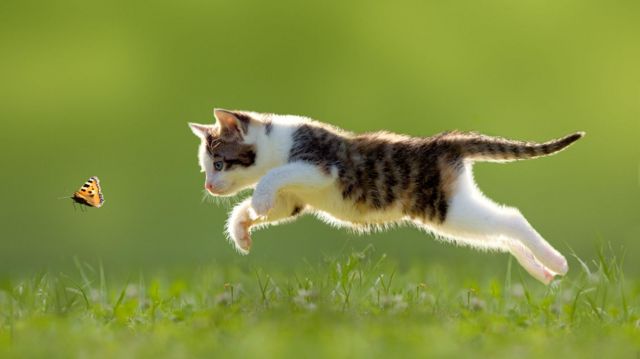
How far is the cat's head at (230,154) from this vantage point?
5820mm

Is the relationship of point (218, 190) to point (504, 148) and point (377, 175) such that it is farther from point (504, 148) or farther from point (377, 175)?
point (504, 148)

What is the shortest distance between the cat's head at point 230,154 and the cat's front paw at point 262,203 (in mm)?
467

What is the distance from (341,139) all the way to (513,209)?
1.21 meters

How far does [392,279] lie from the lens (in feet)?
19.5

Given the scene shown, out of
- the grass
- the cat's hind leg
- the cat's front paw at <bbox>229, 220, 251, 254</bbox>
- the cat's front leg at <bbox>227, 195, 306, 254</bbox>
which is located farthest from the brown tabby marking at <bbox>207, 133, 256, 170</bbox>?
the cat's hind leg

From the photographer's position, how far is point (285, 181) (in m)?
5.46

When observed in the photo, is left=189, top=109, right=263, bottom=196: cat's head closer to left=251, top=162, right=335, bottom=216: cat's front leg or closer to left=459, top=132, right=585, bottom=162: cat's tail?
left=251, top=162, right=335, bottom=216: cat's front leg

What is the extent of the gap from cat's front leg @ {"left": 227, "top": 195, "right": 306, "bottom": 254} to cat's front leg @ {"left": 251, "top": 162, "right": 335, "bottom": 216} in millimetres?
344

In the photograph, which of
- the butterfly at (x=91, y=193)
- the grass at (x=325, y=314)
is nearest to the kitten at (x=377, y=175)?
the grass at (x=325, y=314)

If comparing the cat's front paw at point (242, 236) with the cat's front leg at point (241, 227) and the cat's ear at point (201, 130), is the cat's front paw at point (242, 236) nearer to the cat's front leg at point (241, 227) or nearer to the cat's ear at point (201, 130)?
the cat's front leg at point (241, 227)

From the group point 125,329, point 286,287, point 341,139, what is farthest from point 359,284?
point 125,329

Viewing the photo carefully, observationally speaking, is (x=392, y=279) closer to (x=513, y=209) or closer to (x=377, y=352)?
(x=513, y=209)

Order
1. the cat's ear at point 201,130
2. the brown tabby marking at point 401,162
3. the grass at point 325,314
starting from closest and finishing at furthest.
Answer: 1. the grass at point 325,314
2. the brown tabby marking at point 401,162
3. the cat's ear at point 201,130

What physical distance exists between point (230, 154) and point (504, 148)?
1.78 metres
